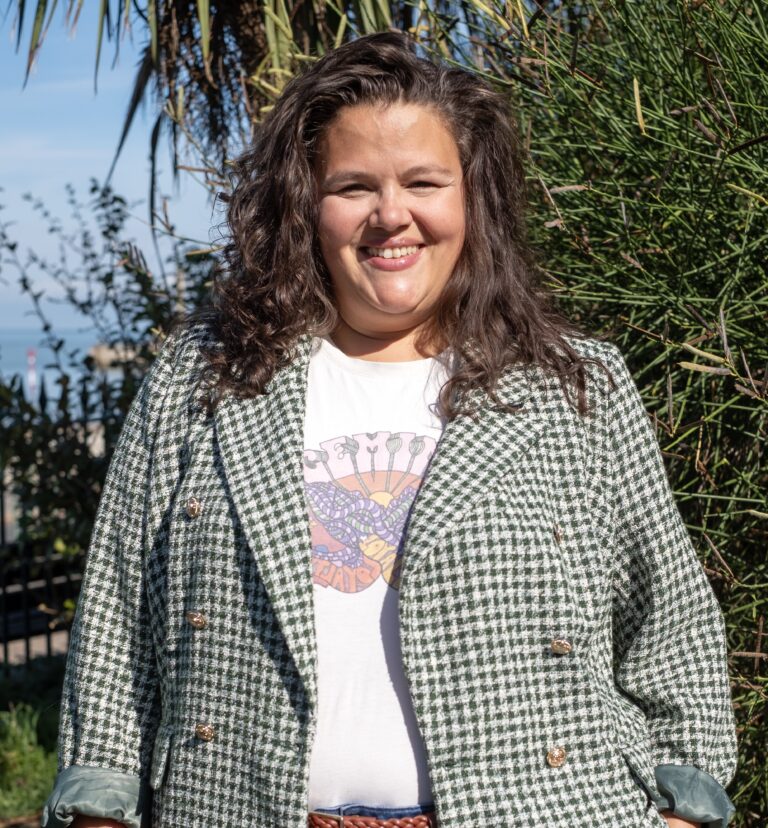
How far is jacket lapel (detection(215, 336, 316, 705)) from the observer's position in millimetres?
1701

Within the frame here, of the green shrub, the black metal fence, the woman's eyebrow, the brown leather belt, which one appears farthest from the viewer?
the black metal fence

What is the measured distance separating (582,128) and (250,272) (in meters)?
0.85

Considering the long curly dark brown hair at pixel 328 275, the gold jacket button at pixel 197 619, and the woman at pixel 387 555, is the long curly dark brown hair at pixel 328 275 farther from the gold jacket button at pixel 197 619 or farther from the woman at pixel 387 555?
the gold jacket button at pixel 197 619

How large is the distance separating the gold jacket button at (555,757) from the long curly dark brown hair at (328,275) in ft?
1.77

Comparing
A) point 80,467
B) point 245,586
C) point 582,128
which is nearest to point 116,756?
point 245,586

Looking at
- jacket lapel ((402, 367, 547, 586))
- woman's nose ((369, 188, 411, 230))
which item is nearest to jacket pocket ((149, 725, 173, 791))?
jacket lapel ((402, 367, 547, 586))

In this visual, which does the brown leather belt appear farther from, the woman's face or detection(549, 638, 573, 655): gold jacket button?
the woman's face

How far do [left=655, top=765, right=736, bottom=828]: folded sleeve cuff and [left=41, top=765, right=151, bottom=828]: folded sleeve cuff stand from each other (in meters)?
0.83

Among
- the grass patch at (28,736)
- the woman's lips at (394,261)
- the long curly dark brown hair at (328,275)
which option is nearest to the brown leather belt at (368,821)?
the long curly dark brown hair at (328,275)

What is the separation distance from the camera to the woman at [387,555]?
5.57 feet

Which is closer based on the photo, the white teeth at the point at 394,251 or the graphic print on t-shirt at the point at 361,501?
the graphic print on t-shirt at the point at 361,501

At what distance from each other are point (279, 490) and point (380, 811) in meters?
0.51

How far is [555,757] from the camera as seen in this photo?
5.61 ft

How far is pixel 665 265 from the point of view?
2336mm
